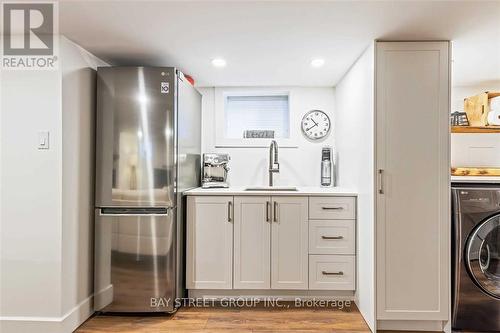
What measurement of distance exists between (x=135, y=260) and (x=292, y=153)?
1906 millimetres

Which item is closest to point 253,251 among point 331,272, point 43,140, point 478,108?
point 331,272

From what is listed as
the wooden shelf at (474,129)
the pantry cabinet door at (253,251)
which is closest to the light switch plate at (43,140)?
the pantry cabinet door at (253,251)

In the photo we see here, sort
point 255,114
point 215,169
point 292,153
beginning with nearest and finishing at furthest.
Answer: point 215,169 → point 292,153 → point 255,114

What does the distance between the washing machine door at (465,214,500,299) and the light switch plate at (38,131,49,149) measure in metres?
3.01

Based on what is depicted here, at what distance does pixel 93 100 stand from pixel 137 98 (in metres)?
0.39

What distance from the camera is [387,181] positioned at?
2123mm

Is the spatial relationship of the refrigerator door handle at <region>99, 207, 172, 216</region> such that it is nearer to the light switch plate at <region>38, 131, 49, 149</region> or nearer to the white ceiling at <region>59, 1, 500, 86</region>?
the light switch plate at <region>38, 131, 49, 149</region>

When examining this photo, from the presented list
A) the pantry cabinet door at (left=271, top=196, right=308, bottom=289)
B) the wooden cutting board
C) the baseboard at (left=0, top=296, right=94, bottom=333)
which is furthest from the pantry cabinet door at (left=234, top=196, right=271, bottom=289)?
the wooden cutting board

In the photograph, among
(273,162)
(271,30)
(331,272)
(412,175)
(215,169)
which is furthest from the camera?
(273,162)

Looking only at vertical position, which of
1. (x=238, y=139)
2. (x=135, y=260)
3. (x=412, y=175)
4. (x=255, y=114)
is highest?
(x=255, y=114)

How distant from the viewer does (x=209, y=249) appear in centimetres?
256

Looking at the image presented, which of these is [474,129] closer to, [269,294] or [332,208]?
[332,208]

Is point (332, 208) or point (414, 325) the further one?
point (332, 208)

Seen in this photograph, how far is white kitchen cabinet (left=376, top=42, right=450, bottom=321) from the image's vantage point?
82.7 inches
